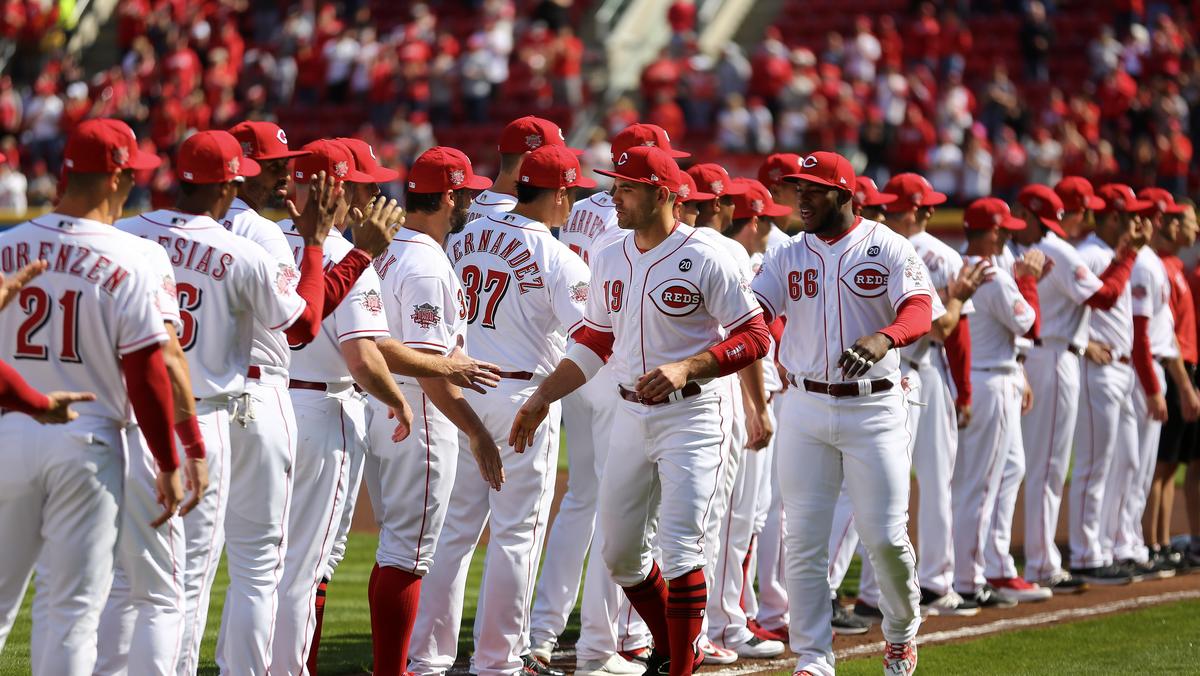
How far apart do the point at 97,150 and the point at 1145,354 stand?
277 inches

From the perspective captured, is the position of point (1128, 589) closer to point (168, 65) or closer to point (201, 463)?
point (201, 463)

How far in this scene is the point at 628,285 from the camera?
594 centimetres

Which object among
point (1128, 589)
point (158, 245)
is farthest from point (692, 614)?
point (1128, 589)

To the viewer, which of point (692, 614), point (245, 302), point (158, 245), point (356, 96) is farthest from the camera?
point (356, 96)

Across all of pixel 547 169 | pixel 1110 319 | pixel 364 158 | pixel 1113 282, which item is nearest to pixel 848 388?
pixel 547 169

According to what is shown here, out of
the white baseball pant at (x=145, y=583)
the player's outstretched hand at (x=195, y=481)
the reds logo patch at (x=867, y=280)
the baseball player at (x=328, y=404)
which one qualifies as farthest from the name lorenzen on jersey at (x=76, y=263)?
the reds logo patch at (x=867, y=280)

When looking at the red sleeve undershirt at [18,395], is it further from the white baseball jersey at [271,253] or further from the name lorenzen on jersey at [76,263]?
the white baseball jersey at [271,253]

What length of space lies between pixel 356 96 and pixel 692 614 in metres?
18.7

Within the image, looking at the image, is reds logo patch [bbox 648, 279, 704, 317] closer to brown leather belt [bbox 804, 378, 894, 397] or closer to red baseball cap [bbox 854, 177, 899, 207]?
brown leather belt [bbox 804, 378, 894, 397]

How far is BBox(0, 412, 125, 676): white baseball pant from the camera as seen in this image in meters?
4.31

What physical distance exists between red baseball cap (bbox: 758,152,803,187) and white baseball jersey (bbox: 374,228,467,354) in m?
2.55

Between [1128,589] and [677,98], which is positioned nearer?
[1128,589]

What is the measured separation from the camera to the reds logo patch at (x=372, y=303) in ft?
18.2

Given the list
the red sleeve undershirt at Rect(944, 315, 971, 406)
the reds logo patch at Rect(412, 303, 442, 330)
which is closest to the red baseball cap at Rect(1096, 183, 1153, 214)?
the red sleeve undershirt at Rect(944, 315, 971, 406)
